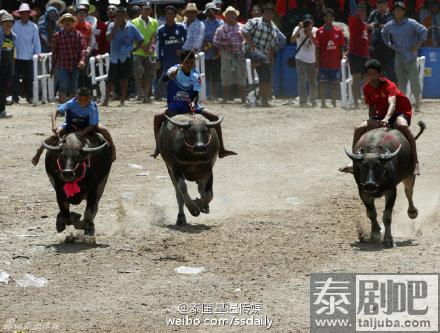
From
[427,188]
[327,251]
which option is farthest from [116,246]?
[427,188]

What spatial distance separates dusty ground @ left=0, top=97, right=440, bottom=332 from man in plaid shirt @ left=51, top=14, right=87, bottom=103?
3.65 ft

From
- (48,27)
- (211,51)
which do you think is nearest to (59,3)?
(48,27)

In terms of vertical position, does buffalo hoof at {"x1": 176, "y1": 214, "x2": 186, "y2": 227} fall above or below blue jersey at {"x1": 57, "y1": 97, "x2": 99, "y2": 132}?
below

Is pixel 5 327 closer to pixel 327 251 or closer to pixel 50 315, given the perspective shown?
pixel 50 315

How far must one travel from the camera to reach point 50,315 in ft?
37.4

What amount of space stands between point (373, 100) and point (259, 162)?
235 inches

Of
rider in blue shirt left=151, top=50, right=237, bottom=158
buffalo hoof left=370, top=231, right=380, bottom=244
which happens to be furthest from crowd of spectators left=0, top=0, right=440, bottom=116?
A: buffalo hoof left=370, top=231, right=380, bottom=244

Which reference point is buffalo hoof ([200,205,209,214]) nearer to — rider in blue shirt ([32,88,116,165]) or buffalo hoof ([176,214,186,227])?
buffalo hoof ([176,214,186,227])

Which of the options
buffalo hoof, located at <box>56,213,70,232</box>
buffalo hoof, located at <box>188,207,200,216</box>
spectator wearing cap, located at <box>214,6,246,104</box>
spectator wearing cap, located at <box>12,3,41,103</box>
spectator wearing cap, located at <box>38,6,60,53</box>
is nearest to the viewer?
buffalo hoof, located at <box>56,213,70,232</box>

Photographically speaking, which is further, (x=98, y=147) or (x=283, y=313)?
(x=98, y=147)

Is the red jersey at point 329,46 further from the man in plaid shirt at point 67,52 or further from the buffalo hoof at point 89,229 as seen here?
the buffalo hoof at point 89,229

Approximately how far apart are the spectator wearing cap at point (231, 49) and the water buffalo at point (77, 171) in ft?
41.3

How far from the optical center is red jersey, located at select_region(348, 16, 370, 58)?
27000 mm

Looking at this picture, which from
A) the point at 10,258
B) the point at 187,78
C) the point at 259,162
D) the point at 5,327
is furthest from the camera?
the point at 259,162
